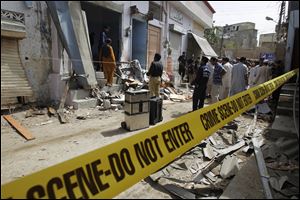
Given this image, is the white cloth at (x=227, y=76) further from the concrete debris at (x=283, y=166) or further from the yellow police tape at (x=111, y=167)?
the yellow police tape at (x=111, y=167)

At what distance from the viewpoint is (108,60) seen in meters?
9.41

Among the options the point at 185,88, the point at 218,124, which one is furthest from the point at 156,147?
the point at 185,88

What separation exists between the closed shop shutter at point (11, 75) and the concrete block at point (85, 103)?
1.40 m

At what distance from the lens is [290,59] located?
6.95m

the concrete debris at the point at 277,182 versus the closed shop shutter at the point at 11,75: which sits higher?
the closed shop shutter at the point at 11,75

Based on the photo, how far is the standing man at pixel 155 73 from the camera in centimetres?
779

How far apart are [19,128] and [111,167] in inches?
208

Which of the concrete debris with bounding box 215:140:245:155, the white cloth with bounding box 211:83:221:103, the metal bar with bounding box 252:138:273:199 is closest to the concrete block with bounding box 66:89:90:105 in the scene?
the white cloth with bounding box 211:83:221:103

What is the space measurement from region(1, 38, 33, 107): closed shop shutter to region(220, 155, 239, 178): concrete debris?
232 inches

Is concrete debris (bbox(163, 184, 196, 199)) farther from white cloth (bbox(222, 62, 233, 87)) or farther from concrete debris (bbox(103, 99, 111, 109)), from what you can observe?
white cloth (bbox(222, 62, 233, 87))

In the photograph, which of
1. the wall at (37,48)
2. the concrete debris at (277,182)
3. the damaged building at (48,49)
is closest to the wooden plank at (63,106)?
the damaged building at (48,49)

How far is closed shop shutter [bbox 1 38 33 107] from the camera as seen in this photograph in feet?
22.5

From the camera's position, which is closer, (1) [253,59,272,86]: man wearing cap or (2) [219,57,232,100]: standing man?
(2) [219,57,232,100]: standing man

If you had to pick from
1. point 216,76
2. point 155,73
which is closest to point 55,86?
point 155,73
